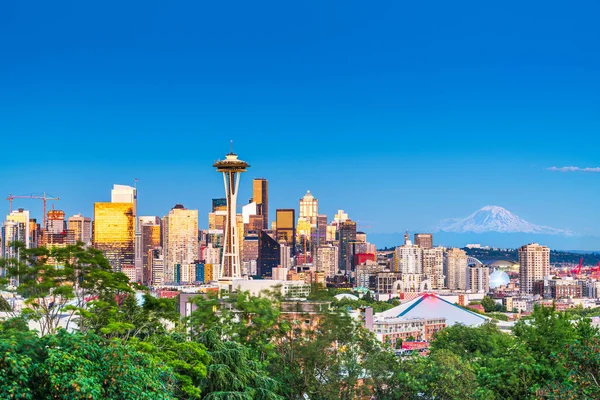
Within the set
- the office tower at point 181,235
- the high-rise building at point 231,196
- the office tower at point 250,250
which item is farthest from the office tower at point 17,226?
the high-rise building at point 231,196

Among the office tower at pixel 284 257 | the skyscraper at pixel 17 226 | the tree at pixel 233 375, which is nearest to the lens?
the tree at pixel 233 375

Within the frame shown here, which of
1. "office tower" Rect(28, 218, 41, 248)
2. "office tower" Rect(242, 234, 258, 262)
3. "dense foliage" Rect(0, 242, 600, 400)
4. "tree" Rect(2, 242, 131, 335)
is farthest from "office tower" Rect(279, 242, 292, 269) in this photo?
"tree" Rect(2, 242, 131, 335)

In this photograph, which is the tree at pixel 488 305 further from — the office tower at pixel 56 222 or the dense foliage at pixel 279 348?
the dense foliage at pixel 279 348

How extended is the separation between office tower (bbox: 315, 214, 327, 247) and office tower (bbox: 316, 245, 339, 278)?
1636cm

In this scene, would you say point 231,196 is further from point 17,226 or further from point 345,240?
point 345,240

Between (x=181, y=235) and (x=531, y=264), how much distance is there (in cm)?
5579

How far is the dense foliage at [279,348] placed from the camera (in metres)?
13.3

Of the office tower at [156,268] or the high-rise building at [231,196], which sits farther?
the office tower at [156,268]

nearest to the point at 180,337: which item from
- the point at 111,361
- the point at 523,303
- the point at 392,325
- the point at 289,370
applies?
the point at 289,370

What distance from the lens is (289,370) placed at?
1692 centimetres

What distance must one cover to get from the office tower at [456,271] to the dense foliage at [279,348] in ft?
391

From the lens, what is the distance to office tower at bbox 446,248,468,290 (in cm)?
13738

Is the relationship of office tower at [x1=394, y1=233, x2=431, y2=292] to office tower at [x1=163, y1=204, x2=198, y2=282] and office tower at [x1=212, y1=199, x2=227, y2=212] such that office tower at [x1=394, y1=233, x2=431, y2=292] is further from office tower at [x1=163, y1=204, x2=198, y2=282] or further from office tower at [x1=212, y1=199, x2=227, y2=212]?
office tower at [x1=212, y1=199, x2=227, y2=212]

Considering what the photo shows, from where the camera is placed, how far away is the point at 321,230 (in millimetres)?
179875
